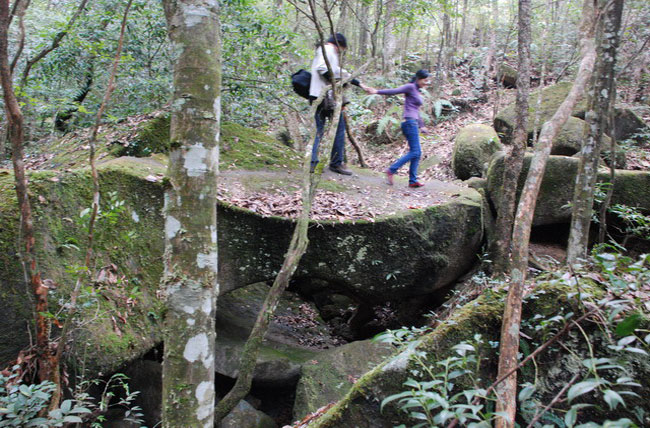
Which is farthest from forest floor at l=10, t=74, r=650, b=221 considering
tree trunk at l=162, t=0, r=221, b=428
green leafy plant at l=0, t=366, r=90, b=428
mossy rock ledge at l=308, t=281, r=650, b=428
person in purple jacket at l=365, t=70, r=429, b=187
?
green leafy plant at l=0, t=366, r=90, b=428

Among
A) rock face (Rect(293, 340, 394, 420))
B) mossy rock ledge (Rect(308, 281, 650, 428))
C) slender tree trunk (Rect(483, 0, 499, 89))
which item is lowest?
rock face (Rect(293, 340, 394, 420))

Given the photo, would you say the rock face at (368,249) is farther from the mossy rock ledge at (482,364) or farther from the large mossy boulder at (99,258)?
the mossy rock ledge at (482,364)

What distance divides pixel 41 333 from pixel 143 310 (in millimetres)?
1339

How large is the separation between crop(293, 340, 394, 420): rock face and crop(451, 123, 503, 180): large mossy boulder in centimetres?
563

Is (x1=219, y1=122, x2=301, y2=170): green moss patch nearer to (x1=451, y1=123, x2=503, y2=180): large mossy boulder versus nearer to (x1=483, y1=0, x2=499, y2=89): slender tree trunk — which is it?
(x1=451, y1=123, x2=503, y2=180): large mossy boulder

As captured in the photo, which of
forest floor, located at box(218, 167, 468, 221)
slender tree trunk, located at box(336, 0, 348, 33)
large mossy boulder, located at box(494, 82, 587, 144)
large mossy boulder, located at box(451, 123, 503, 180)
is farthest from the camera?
large mossy boulder, located at box(494, 82, 587, 144)

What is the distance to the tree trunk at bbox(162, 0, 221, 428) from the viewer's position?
7.84 ft

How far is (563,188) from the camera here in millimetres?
7586

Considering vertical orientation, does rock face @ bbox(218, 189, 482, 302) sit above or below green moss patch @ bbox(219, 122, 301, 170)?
below

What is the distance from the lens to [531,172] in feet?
10.2

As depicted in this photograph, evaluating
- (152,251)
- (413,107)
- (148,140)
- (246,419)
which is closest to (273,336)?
(246,419)

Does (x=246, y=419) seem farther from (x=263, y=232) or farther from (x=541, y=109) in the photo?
(x=541, y=109)

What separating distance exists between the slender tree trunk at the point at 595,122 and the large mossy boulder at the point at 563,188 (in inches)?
88.7

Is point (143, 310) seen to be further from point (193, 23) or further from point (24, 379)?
point (193, 23)
